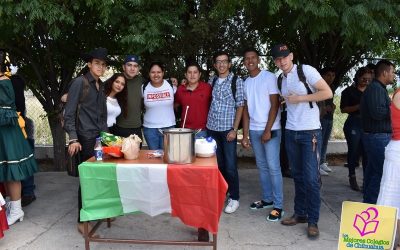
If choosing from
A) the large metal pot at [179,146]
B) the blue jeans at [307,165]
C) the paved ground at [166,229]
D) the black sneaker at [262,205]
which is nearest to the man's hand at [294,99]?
the blue jeans at [307,165]

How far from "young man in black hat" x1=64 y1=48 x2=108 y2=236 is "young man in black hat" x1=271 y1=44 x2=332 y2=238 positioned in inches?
66.9

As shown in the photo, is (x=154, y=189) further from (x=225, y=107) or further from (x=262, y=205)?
(x=262, y=205)

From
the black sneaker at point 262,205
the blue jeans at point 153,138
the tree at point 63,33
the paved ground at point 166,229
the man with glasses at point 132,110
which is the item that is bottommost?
the paved ground at point 166,229

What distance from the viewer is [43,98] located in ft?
20.9

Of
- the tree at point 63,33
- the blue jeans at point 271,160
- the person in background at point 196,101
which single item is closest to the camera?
the tree at point 63,33

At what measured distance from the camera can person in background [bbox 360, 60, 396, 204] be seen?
3.78m

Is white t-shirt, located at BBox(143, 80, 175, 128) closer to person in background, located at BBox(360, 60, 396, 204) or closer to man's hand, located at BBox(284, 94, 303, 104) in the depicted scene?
man's hand, located at BBox(284, 94, 303, 104)

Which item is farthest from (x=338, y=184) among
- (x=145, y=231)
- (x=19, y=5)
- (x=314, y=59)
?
(x=19, y=5)

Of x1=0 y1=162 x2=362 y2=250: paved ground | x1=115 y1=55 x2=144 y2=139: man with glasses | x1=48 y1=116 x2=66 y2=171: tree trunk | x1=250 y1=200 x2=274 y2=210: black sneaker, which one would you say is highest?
x1=115 y1=55 x2=144 y2=139: man with glasses

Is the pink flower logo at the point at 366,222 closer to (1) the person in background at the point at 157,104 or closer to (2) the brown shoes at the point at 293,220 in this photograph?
(2) the brown shoes at the point at 293,220

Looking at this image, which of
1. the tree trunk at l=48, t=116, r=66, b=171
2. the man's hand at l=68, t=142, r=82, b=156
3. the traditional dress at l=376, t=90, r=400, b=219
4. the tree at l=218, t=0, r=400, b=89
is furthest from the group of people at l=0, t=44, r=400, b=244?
the tree trunk at l=48, t=116, r=66, b=171

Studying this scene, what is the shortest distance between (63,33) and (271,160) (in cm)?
327

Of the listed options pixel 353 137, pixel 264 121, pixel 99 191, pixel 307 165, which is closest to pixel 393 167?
pixel 307 165

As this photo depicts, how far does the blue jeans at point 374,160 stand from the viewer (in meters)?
3.92
